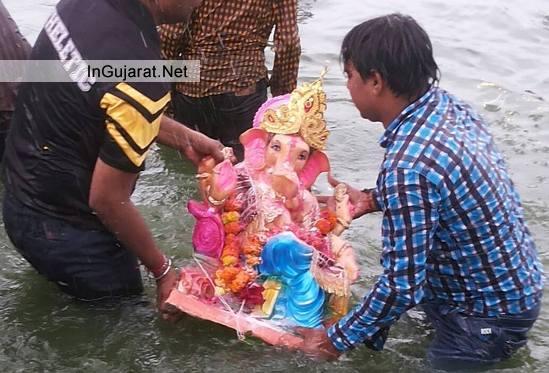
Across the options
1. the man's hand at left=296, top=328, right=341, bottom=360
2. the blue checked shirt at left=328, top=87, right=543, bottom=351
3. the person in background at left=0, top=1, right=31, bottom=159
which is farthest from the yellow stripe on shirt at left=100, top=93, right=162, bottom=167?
the person in background at left=0, top=1, right=31, bottom=159

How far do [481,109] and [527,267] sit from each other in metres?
4.48

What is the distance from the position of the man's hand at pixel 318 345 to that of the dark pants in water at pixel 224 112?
6.77 feet

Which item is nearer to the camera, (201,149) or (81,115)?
(81,115)

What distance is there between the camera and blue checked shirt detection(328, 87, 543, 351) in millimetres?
2893

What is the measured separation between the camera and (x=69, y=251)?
3578 mm

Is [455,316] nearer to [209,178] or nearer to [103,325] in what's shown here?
[209,178]

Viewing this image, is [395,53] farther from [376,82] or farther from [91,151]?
[91,151]

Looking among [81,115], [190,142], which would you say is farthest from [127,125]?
[190,142]

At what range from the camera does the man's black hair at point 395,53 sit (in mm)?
2898

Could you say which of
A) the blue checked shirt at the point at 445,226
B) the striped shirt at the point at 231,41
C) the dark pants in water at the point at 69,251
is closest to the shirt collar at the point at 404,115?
the blue checked shirt at the point at 445,226

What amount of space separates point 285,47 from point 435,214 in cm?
267

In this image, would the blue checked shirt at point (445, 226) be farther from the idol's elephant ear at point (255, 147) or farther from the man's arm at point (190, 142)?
the man's arm at point (190, 142)

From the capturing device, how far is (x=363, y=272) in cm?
486

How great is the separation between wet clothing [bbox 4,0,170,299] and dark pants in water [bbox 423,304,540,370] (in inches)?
57.6
